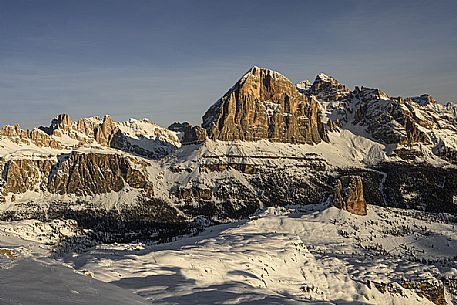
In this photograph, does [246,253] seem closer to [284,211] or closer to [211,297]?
[211,297]

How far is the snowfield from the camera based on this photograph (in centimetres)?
3203

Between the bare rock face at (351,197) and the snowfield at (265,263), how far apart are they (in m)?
4.13

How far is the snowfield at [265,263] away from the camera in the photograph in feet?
105

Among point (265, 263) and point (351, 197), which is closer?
point (265, 263)

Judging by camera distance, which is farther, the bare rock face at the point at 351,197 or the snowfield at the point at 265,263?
the bare rock face at the point at 351,197

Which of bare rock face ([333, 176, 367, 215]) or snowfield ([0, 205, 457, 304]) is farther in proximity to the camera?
bare rock face ([333, 176, 367, 215])

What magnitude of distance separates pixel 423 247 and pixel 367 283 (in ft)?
241

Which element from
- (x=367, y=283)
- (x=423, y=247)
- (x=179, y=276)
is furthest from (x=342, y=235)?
(x=179, y=276)

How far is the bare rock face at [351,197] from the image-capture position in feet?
548

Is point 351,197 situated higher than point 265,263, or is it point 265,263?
point 265,263

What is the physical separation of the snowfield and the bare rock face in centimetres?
413

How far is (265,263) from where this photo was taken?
7481 centimetres

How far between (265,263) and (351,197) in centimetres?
10040

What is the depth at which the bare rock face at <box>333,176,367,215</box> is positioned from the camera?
167 meters
